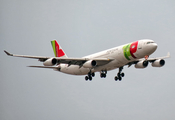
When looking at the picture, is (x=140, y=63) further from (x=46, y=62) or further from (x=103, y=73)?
(x=46, y=62)

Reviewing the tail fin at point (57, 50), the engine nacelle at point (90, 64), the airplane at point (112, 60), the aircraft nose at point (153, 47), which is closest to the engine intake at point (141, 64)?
the airplane at point (112, 60)

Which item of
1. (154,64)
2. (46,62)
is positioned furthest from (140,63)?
(46,62)

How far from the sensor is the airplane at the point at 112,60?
59044 mm

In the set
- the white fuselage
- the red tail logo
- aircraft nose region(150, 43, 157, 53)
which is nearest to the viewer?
aircraft nose region(150, 43, 157, 53)

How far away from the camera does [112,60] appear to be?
205 ft

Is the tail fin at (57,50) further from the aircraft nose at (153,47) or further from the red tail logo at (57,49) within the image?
the aircraft nose at (153,47)

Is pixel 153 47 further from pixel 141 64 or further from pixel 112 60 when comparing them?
pixel 112 60

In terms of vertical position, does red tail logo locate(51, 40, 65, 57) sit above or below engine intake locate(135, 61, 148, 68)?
above

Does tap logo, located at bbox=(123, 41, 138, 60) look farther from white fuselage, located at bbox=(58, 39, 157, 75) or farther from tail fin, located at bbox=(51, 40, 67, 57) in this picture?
tail fin, located at bbox=(51, 40, 67, 57)

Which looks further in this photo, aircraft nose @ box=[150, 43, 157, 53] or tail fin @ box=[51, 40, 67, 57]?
tail fin @ box=[51, 40, 67, 57]

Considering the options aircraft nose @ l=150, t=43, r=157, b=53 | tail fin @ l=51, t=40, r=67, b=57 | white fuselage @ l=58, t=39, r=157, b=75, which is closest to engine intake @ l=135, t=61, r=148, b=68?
white fuselage @ l=58, t=39, r=157, b=75

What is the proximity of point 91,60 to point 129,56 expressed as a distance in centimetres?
672

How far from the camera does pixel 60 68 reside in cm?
7356

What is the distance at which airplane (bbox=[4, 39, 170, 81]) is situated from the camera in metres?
59.0
